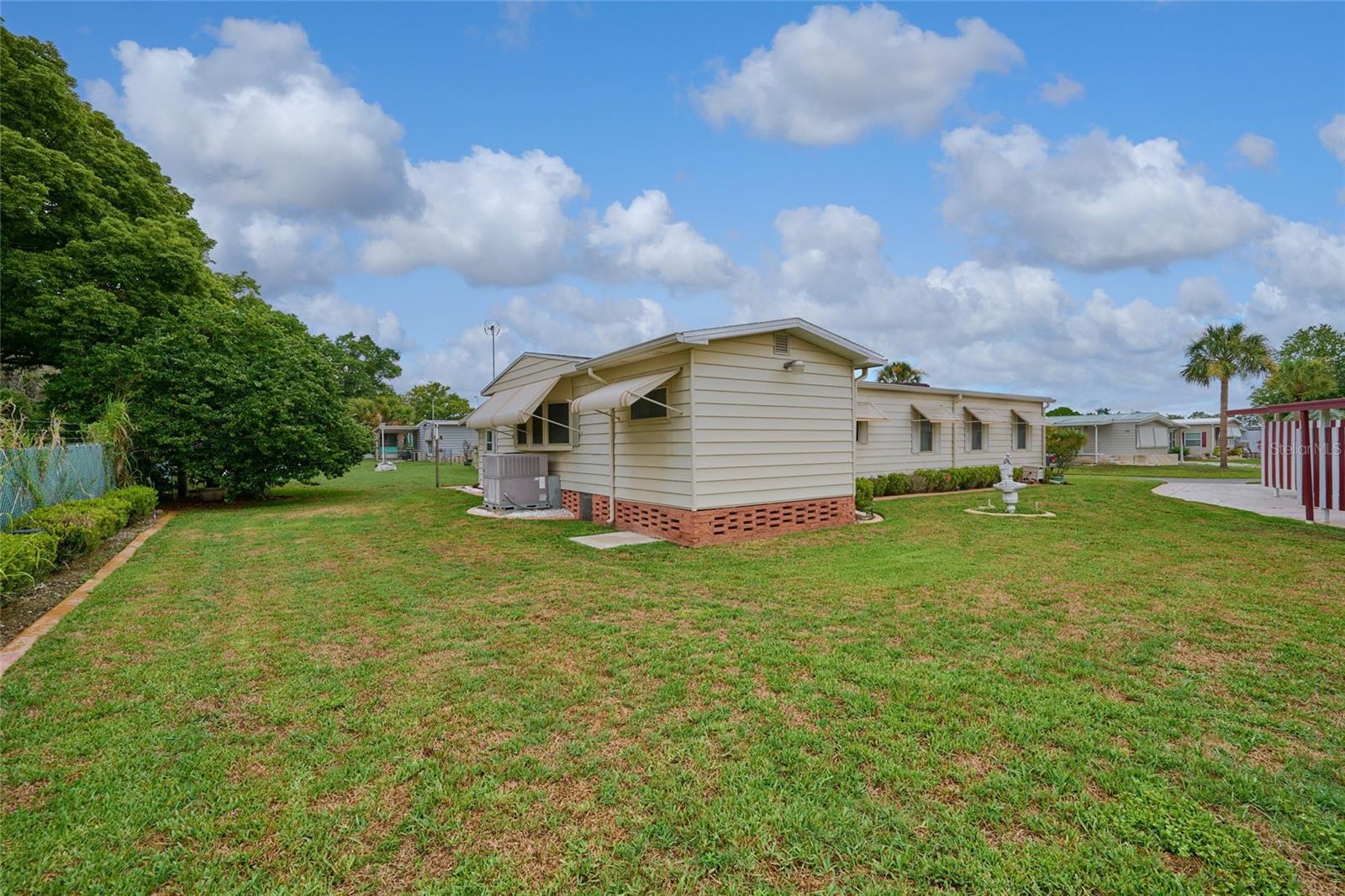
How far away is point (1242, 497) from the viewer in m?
14.9

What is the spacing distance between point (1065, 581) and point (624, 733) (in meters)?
5.83

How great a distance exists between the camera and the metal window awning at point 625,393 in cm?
909

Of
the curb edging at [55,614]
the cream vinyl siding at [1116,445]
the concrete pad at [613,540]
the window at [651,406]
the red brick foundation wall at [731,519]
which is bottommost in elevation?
the concrete pad at [613,540]

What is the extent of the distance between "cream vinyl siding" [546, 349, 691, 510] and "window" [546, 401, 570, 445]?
39 cm

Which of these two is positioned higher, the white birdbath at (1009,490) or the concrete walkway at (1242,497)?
the white birdbath at (1009,490)

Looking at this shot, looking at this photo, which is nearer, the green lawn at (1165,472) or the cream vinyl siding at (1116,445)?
the green lawn at (1165,472)

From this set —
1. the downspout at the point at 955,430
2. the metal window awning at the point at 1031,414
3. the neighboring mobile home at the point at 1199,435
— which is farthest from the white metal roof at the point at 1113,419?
the downspout at the point at 955,430

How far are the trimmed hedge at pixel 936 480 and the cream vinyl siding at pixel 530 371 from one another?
321 inches

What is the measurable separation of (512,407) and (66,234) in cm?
1203

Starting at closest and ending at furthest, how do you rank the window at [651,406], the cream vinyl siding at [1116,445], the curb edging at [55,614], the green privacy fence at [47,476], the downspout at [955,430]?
1. the curb edging at [55,614]
2. the green privacy fence at [47,476]
3. the window at [651,406]
4. the downspout at [955,430]
5. the cream vinyl siding at [1116,445]

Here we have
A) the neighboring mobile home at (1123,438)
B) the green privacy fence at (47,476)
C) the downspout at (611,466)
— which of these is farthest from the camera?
the neighboring mobile home at (1123,438)

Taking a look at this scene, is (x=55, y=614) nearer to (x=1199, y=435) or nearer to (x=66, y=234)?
(x=66, y=234)

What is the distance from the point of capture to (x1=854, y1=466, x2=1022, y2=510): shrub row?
16219 mm

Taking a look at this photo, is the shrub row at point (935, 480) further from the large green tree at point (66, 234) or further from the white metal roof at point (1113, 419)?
the large green tree at point (66, 234)
